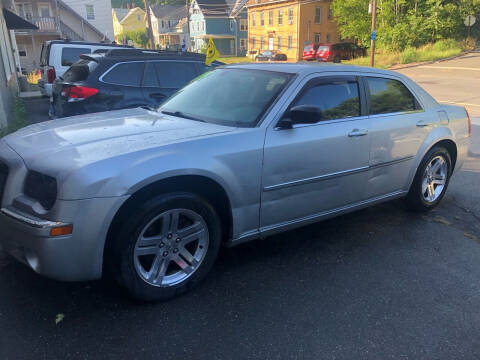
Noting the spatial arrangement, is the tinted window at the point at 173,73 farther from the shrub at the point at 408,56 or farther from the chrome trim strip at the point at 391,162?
the shrub at the point at 408,56

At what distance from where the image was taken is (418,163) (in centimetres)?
454

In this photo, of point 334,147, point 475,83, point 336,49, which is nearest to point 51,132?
point 334,147

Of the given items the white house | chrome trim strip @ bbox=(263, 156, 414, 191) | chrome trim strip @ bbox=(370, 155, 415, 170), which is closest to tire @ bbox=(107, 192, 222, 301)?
chrome trim strip @ bbox=(263, 156, 414, 191)

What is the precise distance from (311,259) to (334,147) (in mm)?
1011

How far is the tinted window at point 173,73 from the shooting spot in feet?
24.9

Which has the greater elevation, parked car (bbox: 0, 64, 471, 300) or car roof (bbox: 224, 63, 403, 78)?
car roof (bbox: 224, 63, 403, 78)

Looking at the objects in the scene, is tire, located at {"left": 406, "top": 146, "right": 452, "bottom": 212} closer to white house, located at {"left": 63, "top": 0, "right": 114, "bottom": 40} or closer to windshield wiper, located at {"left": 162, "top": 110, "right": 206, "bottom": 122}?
windshield wiper, located at {"left": 162, "top": 110, "right": 206, "bottom": 122}

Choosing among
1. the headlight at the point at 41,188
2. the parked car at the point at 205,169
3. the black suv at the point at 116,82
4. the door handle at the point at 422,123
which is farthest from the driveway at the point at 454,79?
the headlight at the point at 41,188

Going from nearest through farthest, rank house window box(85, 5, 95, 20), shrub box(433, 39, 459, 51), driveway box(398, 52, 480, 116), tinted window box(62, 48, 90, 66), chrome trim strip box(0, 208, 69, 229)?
chrome trim strip box(0, 208, 69, 229)
tinted window box(62, 48, 90, 66)
driveway box(398, 52, 480, 116)
shrub box(433, 39, 459, 51)
house window box(85, 5, 95, 20)

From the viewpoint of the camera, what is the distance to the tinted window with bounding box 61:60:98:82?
6.96 meters

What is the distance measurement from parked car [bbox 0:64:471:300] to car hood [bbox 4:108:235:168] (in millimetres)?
15

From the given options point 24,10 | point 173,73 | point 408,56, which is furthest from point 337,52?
point 173,73

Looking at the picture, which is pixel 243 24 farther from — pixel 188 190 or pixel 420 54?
pixel 188 190

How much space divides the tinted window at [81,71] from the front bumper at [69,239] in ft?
15.7
